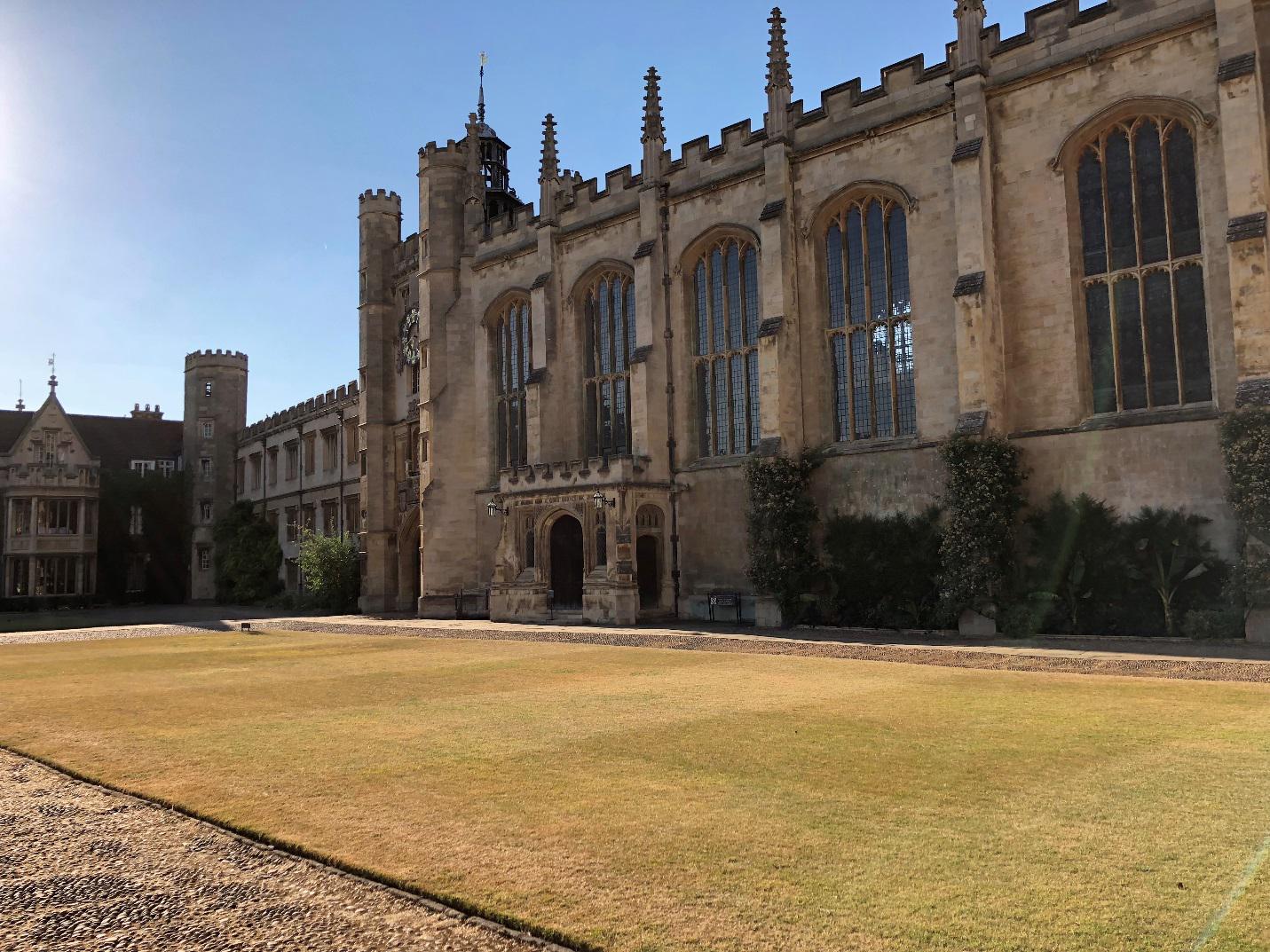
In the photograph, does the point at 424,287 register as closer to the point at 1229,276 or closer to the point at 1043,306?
the point at 1043,306

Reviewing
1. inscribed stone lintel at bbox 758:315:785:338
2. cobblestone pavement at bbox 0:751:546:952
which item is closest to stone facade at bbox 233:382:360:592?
inscribed stone lintel at bbox 758:315:785:338

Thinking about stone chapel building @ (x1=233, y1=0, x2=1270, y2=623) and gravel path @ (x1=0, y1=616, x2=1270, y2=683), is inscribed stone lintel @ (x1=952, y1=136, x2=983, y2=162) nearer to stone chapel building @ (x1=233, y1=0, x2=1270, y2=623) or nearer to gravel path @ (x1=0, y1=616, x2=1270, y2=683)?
stone chapel building @ (x1=233, y1=0, x2=1270, y2=623)

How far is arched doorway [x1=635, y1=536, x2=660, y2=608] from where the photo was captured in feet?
89.8

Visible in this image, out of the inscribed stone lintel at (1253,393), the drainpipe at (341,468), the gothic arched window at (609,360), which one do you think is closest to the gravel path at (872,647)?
the inscribed stone lintel at (1253,393)

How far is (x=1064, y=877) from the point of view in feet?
15.4

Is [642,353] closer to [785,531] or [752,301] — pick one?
[752,301]

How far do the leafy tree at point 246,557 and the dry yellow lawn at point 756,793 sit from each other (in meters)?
37.4

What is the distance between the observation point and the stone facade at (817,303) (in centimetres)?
1911

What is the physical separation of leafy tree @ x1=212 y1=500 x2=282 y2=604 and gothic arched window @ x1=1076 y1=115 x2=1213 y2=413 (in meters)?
40.6

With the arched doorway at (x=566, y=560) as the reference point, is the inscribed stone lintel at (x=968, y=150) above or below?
above

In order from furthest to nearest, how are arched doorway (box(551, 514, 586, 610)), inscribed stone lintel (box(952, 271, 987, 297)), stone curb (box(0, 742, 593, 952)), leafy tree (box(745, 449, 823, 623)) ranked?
1. arched doorway (box(551, 514, 586, 610))
2. leafy tree (box(745, 449, 823, 623))
3. inscribed stone lintel (box(952, 271, 987, 297))
4. stone curb (box(0, 742, 593, 952))

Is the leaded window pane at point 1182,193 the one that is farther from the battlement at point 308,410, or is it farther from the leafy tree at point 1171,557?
the battlement at point 308,410

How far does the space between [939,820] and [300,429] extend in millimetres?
47455

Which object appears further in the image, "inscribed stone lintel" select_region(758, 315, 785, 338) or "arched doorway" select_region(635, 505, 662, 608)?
"arched doorway" select_region(635, 505, 662, 608)
